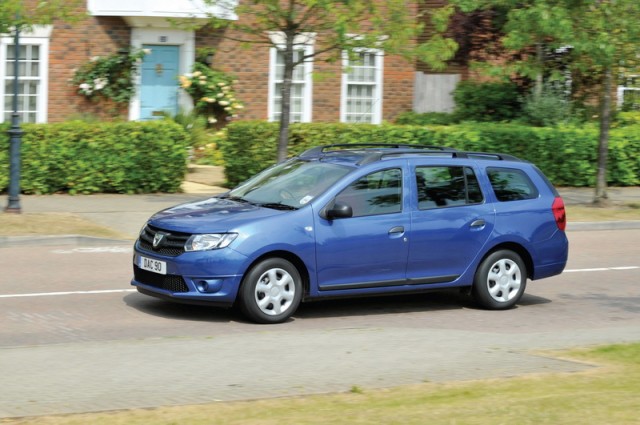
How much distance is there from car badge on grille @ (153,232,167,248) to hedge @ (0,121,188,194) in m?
9.55

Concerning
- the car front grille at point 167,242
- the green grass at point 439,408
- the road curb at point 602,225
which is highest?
the car front grille at point 167,242

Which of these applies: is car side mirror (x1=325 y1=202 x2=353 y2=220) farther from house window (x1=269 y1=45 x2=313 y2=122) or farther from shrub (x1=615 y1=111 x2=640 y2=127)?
shrub (x1=615 y1=111 x2=640 y2=127)

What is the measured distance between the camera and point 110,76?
24.2 m

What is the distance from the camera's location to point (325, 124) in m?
22.2

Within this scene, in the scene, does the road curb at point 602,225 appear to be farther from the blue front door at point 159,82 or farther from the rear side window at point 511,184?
the blue front door at point 159,82

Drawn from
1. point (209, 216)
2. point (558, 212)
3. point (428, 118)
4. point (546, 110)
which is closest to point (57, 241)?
point (209, 216)

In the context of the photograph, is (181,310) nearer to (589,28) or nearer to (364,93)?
(589,28)

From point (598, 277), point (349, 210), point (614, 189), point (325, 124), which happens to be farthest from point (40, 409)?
point (614, 189)

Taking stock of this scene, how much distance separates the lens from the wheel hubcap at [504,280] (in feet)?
37.8

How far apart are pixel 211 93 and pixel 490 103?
647cm

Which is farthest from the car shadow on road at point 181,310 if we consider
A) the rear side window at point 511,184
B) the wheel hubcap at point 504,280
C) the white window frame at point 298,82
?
the white window frame at point 298,82

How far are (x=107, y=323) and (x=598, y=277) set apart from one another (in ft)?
21.3

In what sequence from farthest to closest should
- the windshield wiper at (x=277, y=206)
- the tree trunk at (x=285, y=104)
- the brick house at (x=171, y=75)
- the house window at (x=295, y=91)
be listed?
the house window at (x=295, y=91), the brick house at (x=171, y=75), the tree trunk at (x=285, y=104), the windshield wiper at (x=277, y=206)

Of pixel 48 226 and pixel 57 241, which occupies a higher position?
pixel 48 226
